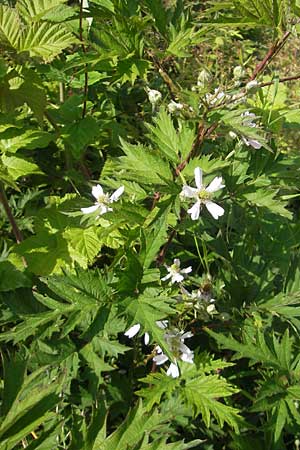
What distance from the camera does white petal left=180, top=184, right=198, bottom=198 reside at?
1.19 meters

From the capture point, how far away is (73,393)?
1.59 m

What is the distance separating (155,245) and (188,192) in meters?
0.13

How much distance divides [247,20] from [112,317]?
0.72m

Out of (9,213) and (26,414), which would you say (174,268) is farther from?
(26,414)

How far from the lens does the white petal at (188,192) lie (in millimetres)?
1189

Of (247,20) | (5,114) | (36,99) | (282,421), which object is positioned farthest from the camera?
(5,114)

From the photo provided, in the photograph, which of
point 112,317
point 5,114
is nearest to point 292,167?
point 112,317

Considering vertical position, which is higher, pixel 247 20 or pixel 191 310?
pixel 247 20

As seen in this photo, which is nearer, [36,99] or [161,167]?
[161,167]

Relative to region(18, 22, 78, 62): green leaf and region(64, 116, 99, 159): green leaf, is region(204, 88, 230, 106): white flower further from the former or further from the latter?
region(64, 116, 99, 159): green leaf

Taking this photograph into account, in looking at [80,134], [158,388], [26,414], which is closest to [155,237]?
[158,388]

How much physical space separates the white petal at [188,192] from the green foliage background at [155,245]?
2 cm

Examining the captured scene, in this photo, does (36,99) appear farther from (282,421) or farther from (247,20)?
(282,421)

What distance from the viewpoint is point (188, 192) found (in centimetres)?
119
